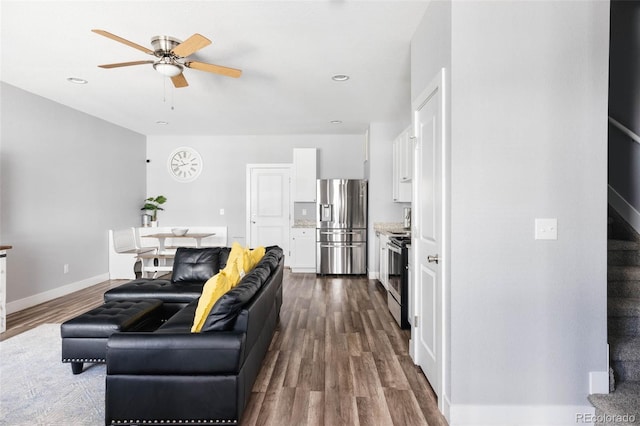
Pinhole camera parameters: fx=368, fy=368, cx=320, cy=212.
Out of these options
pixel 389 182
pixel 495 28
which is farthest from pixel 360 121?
pixel 495 28

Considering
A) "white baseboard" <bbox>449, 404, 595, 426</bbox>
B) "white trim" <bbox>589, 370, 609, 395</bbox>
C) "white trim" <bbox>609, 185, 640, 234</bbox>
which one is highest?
"white trim" <bbox>609, 185, 640, 234</bbox>

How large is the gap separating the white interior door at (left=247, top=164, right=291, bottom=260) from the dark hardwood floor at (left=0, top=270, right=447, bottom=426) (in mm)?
2485

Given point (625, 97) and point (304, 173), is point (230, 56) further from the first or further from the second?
point (304, 173)

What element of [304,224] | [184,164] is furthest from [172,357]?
[184,164]

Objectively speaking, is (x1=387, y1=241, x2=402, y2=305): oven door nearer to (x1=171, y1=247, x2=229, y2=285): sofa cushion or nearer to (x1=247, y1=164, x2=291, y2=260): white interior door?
(x1=171, y1=247, x2=229, y2=285): sofa cushion

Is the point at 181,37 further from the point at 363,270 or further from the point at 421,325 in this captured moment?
the point at 363,270

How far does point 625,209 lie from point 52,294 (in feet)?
21.3

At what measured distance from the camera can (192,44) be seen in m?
2.71

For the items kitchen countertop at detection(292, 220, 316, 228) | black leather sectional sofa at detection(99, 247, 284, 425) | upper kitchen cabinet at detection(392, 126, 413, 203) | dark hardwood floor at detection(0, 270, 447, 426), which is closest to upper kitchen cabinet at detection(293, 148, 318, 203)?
kitchen countertop at detection(292, 220, 316, 228)

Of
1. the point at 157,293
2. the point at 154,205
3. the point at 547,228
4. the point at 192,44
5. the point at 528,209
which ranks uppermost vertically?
the point at 192,44

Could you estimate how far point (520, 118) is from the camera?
209 cm

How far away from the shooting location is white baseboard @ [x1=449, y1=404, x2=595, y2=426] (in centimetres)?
208

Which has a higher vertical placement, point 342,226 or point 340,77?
point 340,77

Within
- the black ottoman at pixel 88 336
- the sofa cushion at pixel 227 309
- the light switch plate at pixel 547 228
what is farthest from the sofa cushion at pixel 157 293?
the light switch plate at pixel 547 228
